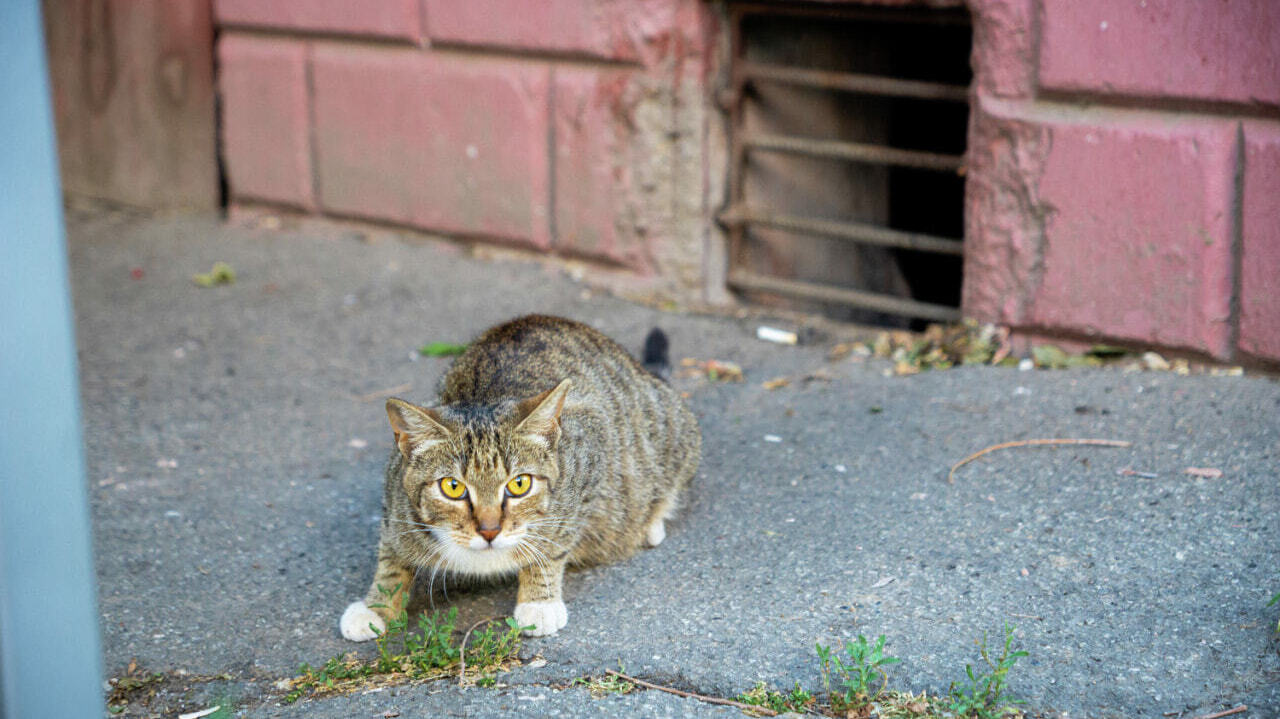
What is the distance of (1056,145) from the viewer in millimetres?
4230

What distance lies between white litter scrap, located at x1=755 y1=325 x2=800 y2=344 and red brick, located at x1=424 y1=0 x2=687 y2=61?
4.03 ft

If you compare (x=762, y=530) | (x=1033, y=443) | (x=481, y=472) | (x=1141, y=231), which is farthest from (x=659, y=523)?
(x=1141, y=231)

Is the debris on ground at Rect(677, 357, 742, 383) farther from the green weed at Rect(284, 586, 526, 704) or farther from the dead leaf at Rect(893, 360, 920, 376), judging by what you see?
the green weed at Rect(284, 586, 526, 704)

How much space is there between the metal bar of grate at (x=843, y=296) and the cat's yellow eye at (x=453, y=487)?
8.24 ft

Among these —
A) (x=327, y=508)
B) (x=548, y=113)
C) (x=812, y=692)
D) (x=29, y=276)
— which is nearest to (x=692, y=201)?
(x=548, y=113)

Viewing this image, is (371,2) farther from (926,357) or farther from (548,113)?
(926,357)

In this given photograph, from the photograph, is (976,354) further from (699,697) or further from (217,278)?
(217,278)

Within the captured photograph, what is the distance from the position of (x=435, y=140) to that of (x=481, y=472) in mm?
3184

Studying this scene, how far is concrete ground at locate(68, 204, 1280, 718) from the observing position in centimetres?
277

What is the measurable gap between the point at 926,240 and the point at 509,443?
2436mm

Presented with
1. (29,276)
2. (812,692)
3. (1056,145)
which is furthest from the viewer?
(1056,145)

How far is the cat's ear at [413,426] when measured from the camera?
2883 millimetres

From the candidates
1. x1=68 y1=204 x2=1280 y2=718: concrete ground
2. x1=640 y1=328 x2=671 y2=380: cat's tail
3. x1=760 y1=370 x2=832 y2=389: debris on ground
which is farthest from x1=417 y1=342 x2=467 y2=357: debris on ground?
x1=760 y1=370 x2=832 y2=389: debris on ground

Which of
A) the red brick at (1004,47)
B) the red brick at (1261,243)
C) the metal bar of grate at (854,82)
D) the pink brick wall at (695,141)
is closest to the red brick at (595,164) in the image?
the pink brick wall at (695,141)
